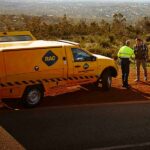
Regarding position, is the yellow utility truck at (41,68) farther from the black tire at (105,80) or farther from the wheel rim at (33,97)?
the black tire at (105,80)

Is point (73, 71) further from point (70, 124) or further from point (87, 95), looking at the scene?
point (70, 124)

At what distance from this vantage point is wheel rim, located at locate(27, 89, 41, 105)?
1417 centimetres

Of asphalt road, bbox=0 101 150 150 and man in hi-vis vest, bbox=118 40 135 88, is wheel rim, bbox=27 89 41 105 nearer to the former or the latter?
asphalt road, bbox=0 101 150 150

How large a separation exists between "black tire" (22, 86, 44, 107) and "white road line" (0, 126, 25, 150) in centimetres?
257

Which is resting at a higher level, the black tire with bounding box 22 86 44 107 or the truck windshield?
the truck windshield

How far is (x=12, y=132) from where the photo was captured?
11.5m

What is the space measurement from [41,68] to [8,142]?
415cm

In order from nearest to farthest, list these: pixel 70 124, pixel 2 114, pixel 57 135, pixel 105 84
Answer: pixel 57 135 → pixel 70 124 → pixel 2 114 → pixel 105 84

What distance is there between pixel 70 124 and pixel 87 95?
421 centimetres

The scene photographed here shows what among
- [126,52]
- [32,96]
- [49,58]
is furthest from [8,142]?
[126,52]

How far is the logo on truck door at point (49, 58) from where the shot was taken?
1467 centimetres

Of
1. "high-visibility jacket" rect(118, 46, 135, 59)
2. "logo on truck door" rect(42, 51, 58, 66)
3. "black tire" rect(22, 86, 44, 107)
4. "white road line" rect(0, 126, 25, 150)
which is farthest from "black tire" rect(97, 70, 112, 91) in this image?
"white road line" rect(0, 126, 25, 150)

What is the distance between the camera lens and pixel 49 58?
1478cm

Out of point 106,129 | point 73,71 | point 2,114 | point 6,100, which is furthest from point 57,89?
point 106,129
